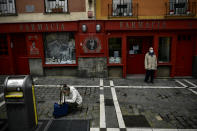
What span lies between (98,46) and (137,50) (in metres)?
2.80

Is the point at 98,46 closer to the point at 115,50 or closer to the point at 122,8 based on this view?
the point at 115,50

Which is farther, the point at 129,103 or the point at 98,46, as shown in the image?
the point at 98,46

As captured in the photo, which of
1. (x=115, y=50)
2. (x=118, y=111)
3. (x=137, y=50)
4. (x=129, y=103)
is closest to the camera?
(x=118, y=111)

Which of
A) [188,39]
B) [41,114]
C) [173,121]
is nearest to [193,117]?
[173,121]

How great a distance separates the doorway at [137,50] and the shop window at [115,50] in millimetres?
748

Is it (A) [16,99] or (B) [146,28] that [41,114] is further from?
(B) [146,28]

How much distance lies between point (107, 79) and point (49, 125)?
5.80 meters

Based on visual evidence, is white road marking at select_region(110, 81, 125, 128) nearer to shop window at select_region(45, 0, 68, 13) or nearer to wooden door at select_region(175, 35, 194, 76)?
wooden door at select_region(175, 35, 194, 76)

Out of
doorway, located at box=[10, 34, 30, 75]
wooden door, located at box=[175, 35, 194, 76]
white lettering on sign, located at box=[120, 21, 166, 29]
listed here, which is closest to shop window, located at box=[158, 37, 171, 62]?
wooden door, located at box=[175, 35, 194, 76]

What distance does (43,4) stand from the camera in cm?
998

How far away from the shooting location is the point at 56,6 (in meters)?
10.0

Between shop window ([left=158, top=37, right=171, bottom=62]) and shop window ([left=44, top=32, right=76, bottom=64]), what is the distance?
5.78 m

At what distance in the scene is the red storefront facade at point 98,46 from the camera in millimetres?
9856

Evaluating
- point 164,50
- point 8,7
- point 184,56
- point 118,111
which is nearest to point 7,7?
point 8,7
